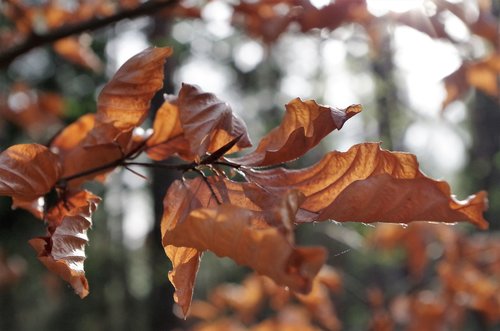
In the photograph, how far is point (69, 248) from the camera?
1.85ft

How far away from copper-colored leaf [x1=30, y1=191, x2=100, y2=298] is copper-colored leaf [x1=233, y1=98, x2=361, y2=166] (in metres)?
0.15

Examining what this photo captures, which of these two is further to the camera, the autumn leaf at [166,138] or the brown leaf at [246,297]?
the brown leaf at [246,297]

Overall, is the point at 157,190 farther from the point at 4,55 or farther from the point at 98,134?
the point at 98,134

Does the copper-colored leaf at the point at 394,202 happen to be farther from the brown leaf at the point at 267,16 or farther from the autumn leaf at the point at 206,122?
the brown leaf at the point at 267,16

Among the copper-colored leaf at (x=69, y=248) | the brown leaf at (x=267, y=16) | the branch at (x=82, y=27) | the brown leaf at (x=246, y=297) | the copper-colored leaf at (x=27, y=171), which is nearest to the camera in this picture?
the copper-colored leaf at (x=69, y=248)

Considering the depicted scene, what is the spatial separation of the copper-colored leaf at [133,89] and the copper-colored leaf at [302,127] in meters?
0.12

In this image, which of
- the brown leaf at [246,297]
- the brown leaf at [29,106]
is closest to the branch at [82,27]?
the brown leaf at [29,106]

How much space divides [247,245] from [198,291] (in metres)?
12.0

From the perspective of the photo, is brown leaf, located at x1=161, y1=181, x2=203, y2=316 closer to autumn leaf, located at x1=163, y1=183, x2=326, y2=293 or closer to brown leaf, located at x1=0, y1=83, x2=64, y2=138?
autumn leaf, located at x1=163, y1=183, x2=326, y2=293

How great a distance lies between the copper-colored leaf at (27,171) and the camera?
0.63 meters

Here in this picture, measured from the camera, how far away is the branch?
1.18 m

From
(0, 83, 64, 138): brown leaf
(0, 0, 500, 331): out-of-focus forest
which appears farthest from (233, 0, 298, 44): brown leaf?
(0, 83, 64, 138): brown leaf

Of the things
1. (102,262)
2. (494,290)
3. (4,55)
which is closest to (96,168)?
(4,55)

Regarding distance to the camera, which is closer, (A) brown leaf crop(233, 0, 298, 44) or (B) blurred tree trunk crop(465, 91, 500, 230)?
(A) brown leaf crop(233, 0, 298, 44)
